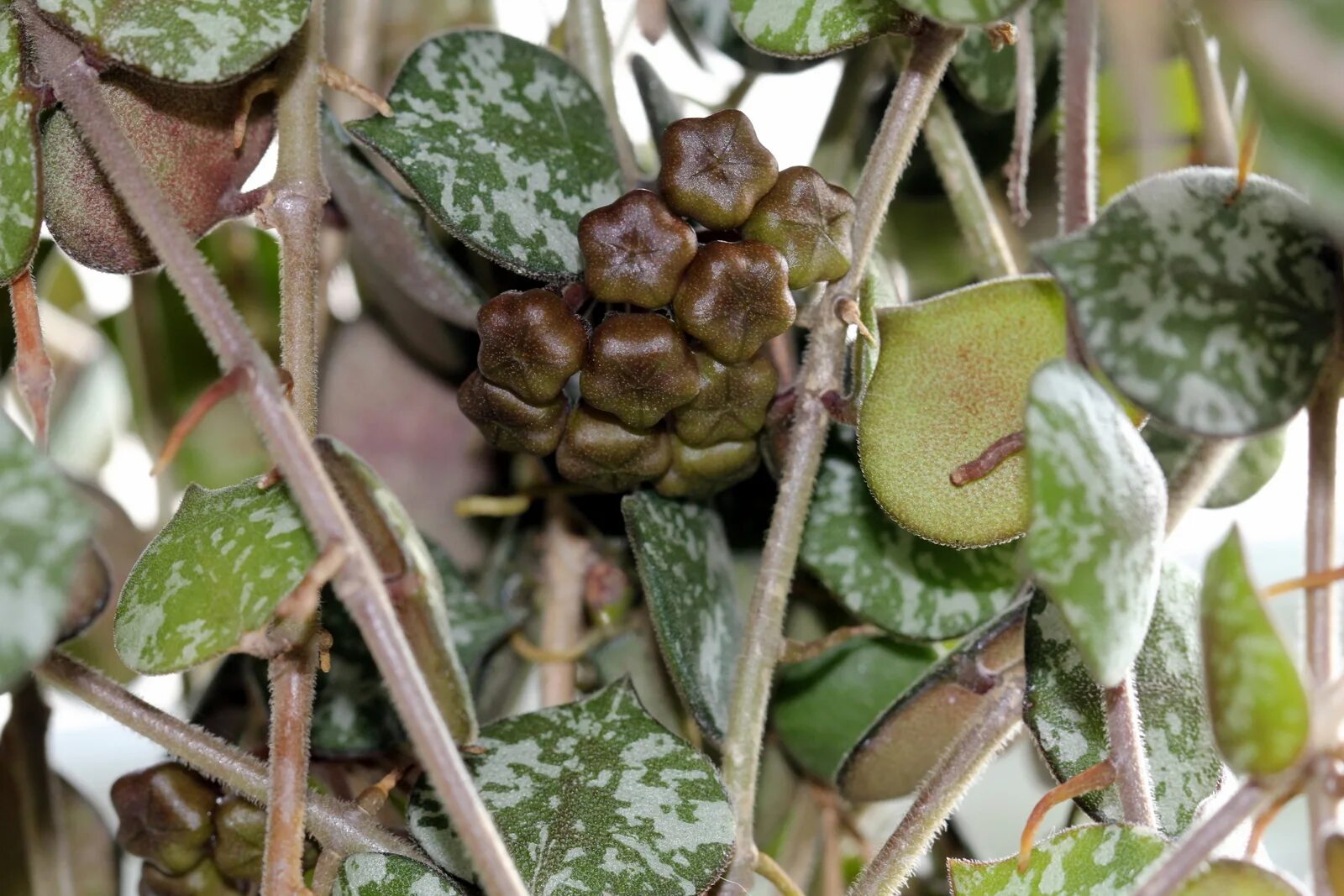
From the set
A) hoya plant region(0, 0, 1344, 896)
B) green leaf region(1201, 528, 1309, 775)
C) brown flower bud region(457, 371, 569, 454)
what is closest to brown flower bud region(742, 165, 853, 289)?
hoya plant region(0, 0, 1344, 896)

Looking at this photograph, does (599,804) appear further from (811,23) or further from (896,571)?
(811,23)

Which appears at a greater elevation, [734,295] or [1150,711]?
[734,295]

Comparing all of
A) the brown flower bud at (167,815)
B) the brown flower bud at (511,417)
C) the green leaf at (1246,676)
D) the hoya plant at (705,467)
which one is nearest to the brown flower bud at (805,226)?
the hoya plant at (705,467)

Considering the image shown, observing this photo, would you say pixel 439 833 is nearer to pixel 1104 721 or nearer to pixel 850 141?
pixel 1104 721

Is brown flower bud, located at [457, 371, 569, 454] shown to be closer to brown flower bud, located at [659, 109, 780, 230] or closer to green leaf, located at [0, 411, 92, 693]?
brown flower bud, located at [659, 109, 780, 230]

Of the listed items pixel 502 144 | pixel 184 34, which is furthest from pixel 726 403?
pixel 184 34

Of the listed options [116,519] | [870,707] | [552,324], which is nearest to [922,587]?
[870,707]
